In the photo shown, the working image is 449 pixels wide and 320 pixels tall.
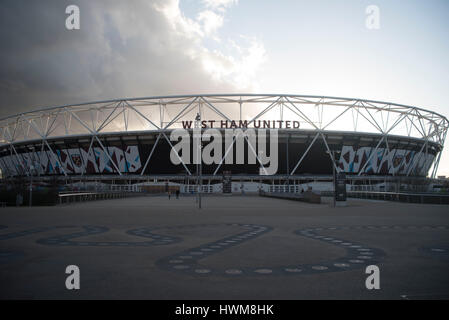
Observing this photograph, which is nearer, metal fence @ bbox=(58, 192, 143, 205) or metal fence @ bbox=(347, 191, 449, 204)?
metal fence @ bbox=(347, 191, 449, 204)

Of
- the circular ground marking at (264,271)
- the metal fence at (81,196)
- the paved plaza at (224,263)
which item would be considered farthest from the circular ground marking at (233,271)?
the metal fence at (81,196)

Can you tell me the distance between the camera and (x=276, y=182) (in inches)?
2960

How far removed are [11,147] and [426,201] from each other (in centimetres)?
8909

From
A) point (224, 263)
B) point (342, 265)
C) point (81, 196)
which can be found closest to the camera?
point (342, 265)

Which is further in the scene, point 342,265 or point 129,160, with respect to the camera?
point 129,160

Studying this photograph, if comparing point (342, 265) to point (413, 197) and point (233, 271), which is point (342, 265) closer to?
point (233, 271)

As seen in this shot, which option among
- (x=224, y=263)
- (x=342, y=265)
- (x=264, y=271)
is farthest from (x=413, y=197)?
(x=264, y=271)

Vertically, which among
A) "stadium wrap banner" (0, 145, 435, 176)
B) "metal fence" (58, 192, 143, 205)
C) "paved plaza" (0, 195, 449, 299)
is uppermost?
"stadium wrap banner" (0, 145, 435, 176)

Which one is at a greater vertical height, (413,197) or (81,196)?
(413,197)

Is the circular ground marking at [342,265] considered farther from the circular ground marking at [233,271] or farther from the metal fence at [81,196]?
the metal fence at [81,196]

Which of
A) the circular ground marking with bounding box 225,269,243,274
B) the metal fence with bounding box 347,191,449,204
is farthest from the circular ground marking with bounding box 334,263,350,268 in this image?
the metal fence with bounding box 347,191,449,204

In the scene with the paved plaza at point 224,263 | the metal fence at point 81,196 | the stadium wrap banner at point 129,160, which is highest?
the stadium wrap banner at point 129,160

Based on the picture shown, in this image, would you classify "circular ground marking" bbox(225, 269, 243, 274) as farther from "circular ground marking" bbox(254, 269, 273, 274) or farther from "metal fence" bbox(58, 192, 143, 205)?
"metal fence" bbox(58, 192, 143, 205)

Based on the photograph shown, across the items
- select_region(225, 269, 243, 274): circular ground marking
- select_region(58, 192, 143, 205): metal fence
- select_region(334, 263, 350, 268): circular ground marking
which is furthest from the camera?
select_region(58, 192, 143, 205): metal fence
